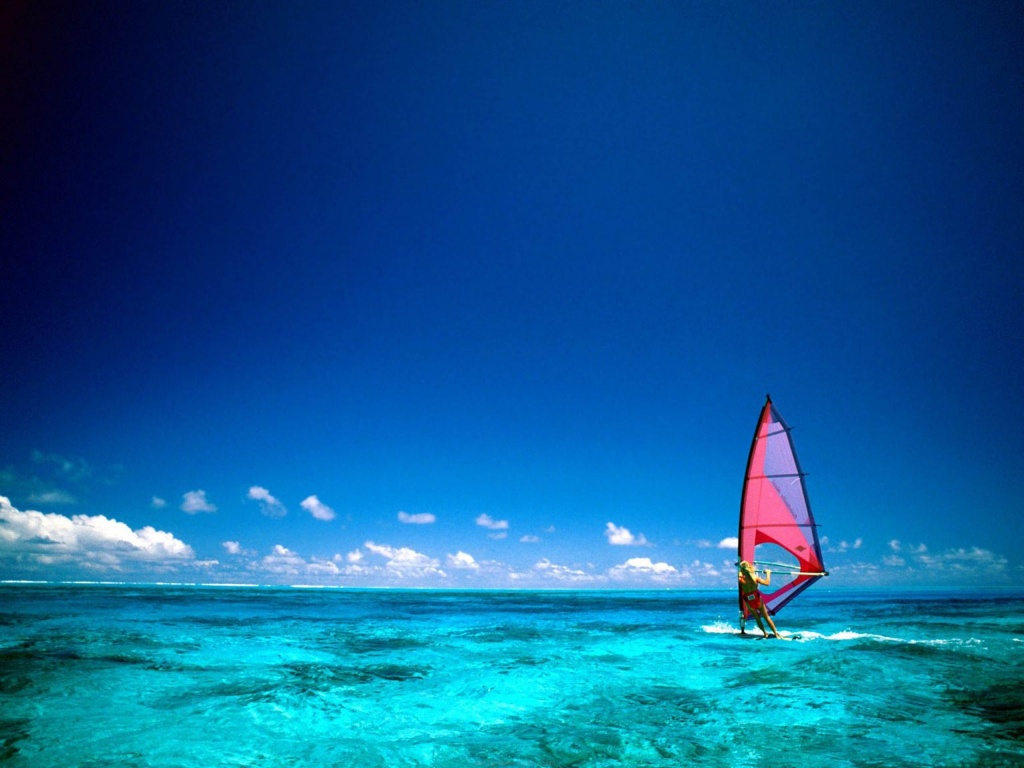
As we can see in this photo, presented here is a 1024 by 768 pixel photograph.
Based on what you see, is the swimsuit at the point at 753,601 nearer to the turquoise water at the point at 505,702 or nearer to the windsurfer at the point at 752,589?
the windsurfer at the point at 752,589

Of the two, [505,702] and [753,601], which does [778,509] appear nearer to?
[753,601]

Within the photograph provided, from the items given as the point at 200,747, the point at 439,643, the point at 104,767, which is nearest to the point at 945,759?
the point at 200,747

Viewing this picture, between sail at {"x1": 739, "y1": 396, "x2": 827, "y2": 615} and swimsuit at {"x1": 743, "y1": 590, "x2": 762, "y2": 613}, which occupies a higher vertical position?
sail at {"x1": 739, "y1": 396, "x2": 827, "y2": 615}

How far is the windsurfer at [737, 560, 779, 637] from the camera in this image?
18694 millimetres

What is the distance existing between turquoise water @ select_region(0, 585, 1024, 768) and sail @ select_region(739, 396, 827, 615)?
2785 mm

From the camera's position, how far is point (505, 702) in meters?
10.3

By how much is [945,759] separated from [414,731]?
26.5 feet

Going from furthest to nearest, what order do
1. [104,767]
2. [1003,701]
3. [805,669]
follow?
[805,669] < [1003,701] < [104,767]

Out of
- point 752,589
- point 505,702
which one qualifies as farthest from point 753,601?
point 505,702

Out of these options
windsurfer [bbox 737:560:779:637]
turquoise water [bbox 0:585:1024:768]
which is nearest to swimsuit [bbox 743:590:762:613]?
windsurfer [bbox 737:560:779:637]

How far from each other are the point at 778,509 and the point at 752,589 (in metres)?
3.45

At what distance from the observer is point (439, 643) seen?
19.6m

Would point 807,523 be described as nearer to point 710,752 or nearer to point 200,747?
point 710,752

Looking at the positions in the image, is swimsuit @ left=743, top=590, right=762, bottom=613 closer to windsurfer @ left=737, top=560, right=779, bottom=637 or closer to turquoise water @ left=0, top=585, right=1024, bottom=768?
windsurfer @ left=737, top=560, right=779, bottom=637
